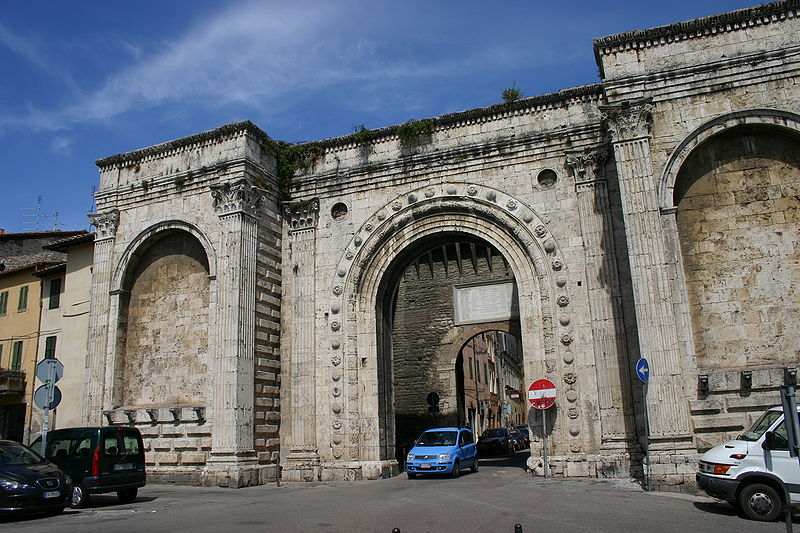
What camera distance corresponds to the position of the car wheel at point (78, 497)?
11875 millimetres

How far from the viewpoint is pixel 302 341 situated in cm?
1700

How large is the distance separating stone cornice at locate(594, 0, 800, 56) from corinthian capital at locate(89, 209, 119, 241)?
1358cm

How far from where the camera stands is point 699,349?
13.2 m

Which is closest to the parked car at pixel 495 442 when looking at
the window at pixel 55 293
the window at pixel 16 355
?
the window at pixel 55 293

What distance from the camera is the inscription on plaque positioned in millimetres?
19297

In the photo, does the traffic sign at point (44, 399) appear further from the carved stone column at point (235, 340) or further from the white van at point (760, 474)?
the white van at point (760, 474)

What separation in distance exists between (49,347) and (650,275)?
67.9 ft

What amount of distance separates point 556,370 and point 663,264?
11.2 feet

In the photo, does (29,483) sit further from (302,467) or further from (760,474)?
(760,474)

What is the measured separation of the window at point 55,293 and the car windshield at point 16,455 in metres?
13.4

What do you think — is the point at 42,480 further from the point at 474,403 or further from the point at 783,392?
the point at 474,403

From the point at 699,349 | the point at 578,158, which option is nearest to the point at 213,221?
the point at 578,158

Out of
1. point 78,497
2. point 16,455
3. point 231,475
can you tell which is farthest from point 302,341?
point 16,455

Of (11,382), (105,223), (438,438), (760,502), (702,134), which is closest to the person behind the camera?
(760,502)
